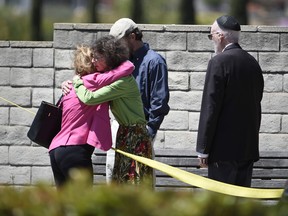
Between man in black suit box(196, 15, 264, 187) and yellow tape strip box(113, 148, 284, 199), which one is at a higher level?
man in black suit box(196, 15, 264, 187)

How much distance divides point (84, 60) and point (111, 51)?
238mm

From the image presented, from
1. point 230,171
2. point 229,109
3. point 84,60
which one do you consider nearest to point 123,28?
point 84,60

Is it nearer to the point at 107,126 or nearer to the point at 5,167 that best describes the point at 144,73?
the point at 107,126

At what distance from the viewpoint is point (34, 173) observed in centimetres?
955

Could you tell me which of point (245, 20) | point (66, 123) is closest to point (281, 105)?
point (66, 123)

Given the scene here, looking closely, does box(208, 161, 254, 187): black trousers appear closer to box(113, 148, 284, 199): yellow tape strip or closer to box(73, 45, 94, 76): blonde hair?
box(113, 148, 284, 199): yellow tape strip

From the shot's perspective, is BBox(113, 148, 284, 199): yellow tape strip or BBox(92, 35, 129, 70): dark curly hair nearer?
BBox(113, 148, 284, 199): yellow tape strip

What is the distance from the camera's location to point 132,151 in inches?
274

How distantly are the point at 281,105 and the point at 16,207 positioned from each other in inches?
230

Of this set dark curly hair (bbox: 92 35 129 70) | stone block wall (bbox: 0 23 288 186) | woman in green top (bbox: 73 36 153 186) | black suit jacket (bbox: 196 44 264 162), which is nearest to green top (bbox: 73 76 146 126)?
woman in green top (bbox: 73 36 153 186)

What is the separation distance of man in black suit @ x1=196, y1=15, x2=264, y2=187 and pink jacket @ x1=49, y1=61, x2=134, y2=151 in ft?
2.23

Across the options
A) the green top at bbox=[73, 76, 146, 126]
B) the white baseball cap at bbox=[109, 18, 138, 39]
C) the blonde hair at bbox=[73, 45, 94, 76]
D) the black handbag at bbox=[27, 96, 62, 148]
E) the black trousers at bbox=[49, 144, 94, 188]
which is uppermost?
the white baseball cap at bbox=[109, 18, 138, 39]

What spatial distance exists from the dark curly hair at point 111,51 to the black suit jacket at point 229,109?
0.68 m

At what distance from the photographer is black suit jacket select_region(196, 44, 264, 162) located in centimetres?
666
